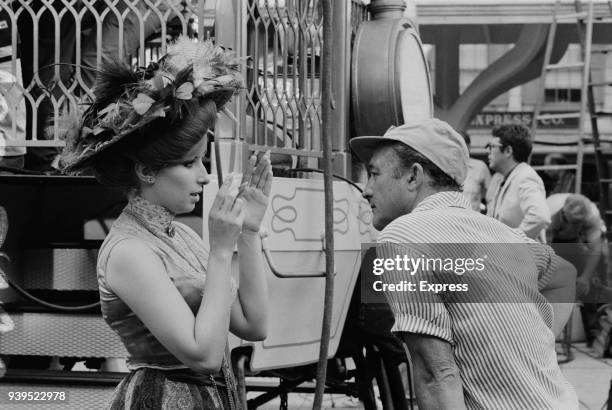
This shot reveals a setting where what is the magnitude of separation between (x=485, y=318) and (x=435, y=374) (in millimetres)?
189

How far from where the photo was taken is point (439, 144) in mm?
2709

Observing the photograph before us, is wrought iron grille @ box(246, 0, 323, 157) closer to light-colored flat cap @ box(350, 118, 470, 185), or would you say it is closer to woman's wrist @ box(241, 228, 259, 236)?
light-colored flat cap @ box(350, 118, 470, 185)

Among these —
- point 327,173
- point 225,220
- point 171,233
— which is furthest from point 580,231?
point 225,220

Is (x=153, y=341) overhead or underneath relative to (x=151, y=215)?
underneath

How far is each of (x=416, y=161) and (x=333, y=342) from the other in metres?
1.42

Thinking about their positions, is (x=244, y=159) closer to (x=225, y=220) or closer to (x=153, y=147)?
(x=153, y=147)

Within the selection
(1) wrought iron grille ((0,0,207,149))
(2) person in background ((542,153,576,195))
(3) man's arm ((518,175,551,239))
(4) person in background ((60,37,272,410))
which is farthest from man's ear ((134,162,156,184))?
Answer: (2) person in background ((542,153,576,195))

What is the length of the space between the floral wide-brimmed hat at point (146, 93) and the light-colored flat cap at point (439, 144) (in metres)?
0.55

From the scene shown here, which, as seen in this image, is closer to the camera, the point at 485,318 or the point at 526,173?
the point at 485,318

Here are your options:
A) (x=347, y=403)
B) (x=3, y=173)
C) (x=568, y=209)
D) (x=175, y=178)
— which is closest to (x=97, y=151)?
(x=175, y=178)

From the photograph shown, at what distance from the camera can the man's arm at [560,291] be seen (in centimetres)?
310

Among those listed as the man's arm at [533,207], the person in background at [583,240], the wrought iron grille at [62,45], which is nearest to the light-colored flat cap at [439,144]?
the wrought iron grille at [62,45]

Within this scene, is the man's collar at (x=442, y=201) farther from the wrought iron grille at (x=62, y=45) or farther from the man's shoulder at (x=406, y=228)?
the wrought iron grille at (x=62, y=45)

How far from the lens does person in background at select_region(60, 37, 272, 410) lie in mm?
2104
